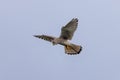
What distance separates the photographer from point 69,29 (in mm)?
13070

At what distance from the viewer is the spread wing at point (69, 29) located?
13078mm

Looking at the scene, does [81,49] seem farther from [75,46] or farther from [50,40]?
[50,40]

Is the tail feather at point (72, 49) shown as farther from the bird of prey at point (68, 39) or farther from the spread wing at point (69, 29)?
the spread wing at point (69, 29)

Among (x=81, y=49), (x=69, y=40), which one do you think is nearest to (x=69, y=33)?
(x=69, y=40)

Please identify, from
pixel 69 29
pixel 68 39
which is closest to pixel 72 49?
pixel 68 39

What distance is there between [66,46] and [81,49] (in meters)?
1.15

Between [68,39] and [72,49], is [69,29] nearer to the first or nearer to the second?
[68,39]

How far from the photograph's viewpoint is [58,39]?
13383mm

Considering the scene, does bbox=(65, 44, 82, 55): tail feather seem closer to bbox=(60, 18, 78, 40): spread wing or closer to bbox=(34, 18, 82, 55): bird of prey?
bbox=(34, 18, 82, 55): bird of prey

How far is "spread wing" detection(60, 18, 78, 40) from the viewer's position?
13078mm

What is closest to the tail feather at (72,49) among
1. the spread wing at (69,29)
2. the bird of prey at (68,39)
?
the bird of prey at (68,39)

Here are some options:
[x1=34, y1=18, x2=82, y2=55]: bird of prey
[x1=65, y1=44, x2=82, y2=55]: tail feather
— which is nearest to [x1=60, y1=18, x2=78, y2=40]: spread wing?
[x1=34, y1=18, x2=82, y2=55]: bird of prey

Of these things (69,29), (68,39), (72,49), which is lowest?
(72,49)

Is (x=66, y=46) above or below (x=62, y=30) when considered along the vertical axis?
below
